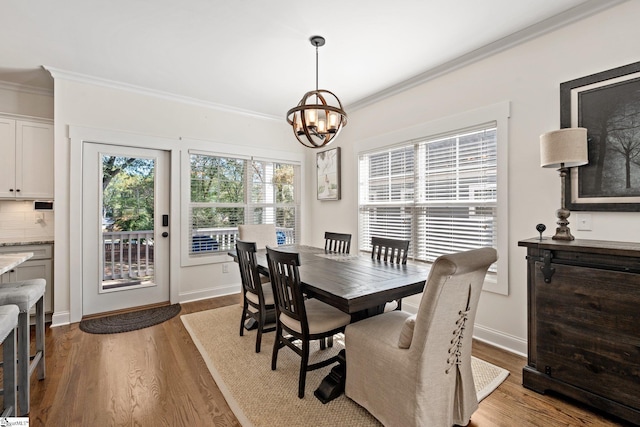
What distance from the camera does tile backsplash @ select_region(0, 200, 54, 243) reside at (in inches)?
134

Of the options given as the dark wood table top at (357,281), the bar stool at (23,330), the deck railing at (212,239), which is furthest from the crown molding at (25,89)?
the dark wood table top at (357,281)

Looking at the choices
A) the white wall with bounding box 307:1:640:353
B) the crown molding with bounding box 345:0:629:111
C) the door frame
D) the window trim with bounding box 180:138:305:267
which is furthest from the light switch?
the door frame

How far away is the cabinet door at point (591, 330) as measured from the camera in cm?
163

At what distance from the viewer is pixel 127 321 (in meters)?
3.28

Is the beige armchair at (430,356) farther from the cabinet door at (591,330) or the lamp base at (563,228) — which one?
the lamp base at (563,228)

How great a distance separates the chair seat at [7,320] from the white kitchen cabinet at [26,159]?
2414 millimetres

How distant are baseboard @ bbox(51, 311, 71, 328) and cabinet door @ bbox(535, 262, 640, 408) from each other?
4.40 meters

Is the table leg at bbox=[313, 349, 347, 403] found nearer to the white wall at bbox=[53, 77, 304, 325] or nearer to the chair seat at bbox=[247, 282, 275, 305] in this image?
the chair seat at bbox=[247, 282, 275, 305]

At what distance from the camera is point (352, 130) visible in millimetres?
4367

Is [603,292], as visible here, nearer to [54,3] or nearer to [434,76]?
[434,76]

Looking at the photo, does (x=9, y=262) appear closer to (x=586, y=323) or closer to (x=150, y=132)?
(x=150, y=132)

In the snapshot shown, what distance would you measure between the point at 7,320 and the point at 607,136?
3807 millimetres

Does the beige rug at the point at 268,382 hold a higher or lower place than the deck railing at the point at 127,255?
lower

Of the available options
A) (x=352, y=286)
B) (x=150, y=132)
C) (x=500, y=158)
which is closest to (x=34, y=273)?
(x=150, y=132)
